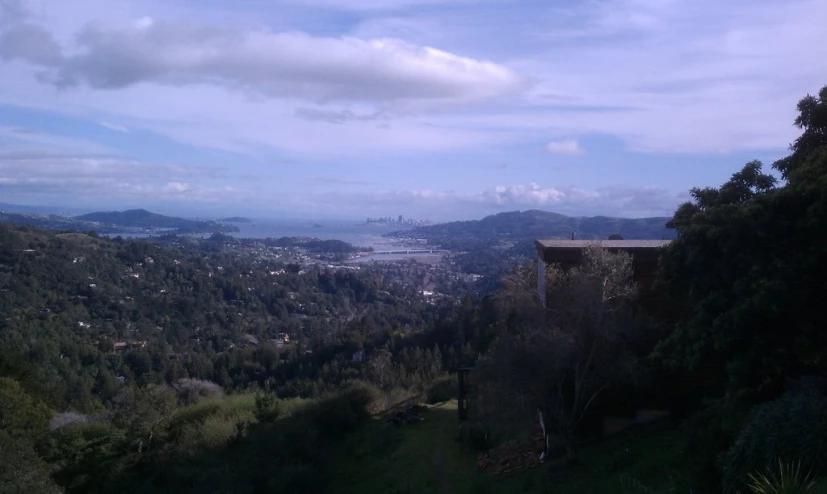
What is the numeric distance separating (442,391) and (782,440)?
16.0 meters

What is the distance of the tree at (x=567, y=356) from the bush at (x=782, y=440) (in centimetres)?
464

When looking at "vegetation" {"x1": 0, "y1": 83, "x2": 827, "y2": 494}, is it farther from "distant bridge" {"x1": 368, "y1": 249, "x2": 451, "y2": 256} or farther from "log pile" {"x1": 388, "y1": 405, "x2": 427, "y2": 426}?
"distant bridge" {"x1": 368, "y1": 249, "x2": 451, "y2": 256}

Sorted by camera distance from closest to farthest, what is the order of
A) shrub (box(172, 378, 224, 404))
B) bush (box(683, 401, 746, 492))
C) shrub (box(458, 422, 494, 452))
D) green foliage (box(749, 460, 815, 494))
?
green foliage (box(749, 460, 815, 494)) < bush (box(683, 401, 746, 492)) < shrub (box(458, 422, 494, 452)) < shrub (box(172, 378, 224, 404))

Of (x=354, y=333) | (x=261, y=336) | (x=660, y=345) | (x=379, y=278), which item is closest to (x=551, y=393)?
(x=660, y=345)

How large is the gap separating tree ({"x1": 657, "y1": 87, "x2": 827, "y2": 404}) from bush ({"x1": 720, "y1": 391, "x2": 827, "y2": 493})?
160 centimetres

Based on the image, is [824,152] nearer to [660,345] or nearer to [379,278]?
[660,345]

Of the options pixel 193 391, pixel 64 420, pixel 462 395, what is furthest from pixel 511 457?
pixel 193 391

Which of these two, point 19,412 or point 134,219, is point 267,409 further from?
point 134,219

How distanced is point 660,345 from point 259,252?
74124 millimetres

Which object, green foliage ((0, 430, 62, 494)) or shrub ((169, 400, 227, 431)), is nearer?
green foliage ((0, 430, 62, 494))

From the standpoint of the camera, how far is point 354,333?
40.6 meters

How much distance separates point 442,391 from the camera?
22.5 metres

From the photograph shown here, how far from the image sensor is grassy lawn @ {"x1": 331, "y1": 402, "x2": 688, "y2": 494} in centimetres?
1094

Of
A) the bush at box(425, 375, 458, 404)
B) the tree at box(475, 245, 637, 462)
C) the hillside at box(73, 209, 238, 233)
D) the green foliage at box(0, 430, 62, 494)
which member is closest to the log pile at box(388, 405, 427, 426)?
the bush at box(425, 375, 458, 404)
